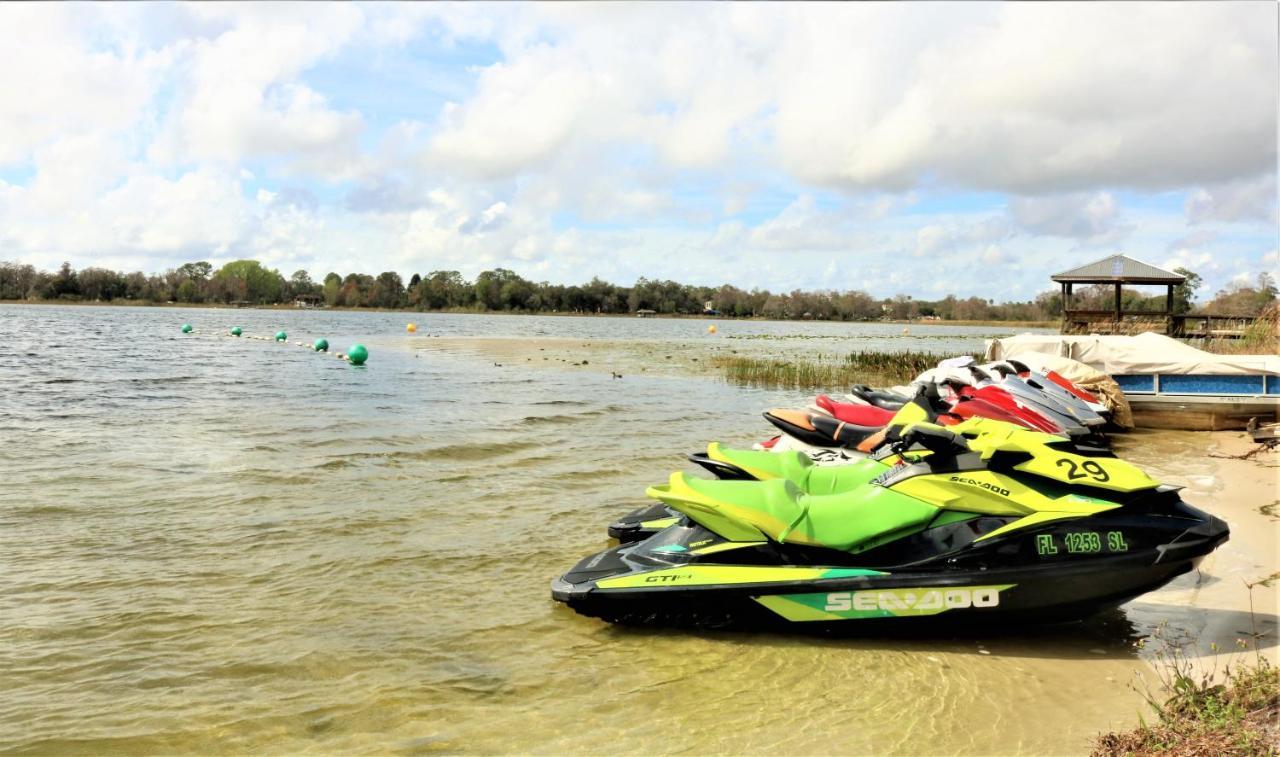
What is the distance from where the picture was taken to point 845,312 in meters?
156

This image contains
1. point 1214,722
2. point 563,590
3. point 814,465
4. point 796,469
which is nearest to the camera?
point 1214,722

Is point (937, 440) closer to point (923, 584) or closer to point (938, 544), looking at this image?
point (938, 544)

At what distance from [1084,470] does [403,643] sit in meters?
4.08

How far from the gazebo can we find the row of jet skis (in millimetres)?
24952

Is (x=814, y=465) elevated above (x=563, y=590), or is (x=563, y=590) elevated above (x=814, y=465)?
(x=814, y=465)

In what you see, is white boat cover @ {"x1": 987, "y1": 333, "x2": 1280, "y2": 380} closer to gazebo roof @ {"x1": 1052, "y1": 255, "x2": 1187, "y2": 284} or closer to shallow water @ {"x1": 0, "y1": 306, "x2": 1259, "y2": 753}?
shallow water @ {"x1": 0, "y1": 306, "x2": 1259, "y2": 753}

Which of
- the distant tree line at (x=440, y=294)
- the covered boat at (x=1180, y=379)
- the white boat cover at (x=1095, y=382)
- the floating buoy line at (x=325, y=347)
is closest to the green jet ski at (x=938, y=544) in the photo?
the white boat cover at (x=1095, y=382)

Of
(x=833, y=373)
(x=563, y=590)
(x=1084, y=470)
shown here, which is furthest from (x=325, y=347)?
(x=1084, y=470)

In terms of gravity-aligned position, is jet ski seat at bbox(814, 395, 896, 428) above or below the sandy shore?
above

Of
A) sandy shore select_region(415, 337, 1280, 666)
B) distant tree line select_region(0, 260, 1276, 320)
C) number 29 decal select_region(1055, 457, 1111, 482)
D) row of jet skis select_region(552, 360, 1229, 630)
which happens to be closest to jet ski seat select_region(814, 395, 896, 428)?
sandy shore select_region(415, 337, 1280, 666)

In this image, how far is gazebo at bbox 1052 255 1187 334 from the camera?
26656 millimetres

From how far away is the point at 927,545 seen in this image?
4766 mm

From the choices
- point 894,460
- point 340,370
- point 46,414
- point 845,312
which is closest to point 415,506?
point 894,460

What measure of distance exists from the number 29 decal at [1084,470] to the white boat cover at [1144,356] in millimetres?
11067
